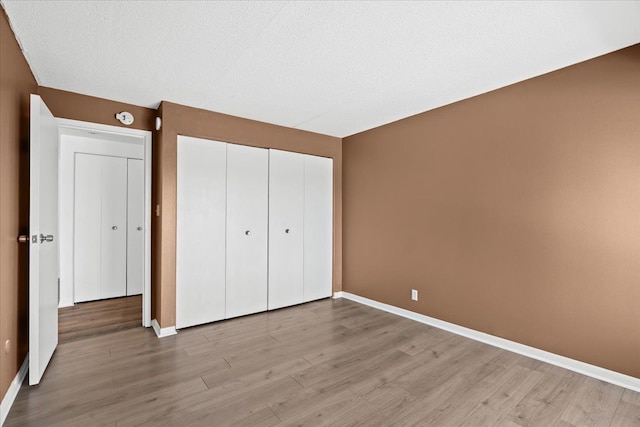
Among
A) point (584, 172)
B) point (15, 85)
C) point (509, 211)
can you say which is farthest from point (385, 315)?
point (15, 85)

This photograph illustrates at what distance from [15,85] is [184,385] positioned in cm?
235

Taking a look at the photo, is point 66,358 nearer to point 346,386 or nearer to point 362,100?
Answer: point 346,386

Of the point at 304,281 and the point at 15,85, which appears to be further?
the point at 304,281

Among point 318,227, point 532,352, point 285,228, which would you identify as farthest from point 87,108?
point 532,352

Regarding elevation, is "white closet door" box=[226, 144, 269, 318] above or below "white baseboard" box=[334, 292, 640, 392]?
above

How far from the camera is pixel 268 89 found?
2.89m

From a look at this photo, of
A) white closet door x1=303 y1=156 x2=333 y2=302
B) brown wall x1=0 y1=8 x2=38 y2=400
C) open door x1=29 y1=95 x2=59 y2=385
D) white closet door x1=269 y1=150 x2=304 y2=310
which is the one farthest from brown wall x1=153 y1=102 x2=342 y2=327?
brown wall x1=0 y1=8 x2=38 y2=400

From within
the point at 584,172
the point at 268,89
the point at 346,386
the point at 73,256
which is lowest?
the point at 346,386

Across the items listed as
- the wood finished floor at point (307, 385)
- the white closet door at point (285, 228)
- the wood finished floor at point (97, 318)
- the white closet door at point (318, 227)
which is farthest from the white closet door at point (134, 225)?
the white closet door at point (318, 227)

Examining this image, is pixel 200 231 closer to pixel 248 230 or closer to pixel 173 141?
pixel 248 230

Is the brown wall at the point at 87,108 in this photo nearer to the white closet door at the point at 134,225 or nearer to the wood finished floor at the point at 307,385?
the white closet door at the point at 134,225

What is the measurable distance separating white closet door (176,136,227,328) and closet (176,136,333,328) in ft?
0.03

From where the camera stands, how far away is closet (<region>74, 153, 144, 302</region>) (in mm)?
4320

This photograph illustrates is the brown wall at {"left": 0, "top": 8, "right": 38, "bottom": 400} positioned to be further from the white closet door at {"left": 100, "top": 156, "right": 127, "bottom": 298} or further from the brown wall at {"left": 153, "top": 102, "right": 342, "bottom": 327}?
the white closet door at {"left": 100, "top": 156, "right": 127, "bottom": 298}
